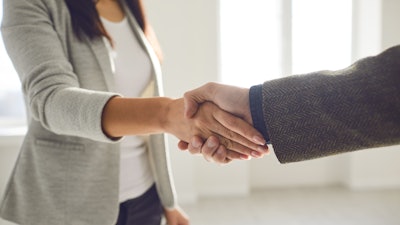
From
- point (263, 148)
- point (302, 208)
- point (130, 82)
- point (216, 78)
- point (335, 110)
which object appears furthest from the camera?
point (216, 78)

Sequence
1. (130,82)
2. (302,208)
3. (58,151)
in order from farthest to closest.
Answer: (302,208) < (130,82) < (58,151)

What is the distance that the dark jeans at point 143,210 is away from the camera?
1.02 metres

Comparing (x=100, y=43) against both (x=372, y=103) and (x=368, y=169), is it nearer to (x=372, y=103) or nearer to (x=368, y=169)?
(x=372, y=103)

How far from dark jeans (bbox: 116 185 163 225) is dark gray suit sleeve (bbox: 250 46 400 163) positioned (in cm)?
49

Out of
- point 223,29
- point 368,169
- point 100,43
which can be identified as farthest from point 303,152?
point 368,169

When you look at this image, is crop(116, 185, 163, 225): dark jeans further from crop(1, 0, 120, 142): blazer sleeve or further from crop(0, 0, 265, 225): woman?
crop(1, 0, 120, 142): blazer sleeve

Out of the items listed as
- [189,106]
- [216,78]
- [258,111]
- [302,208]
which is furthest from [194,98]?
[302,208]

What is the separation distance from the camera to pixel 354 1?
3236mm

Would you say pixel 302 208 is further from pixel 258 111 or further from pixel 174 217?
pixel 258 111

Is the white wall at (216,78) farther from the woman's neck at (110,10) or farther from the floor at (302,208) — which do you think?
the woman's neck at (110,10)

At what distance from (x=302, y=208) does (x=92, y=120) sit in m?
2.47

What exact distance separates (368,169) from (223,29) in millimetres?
1591

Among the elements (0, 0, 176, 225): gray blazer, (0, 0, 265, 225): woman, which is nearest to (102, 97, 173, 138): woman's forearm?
(0, 0, 265, 225): woman

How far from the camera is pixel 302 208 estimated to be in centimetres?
289
